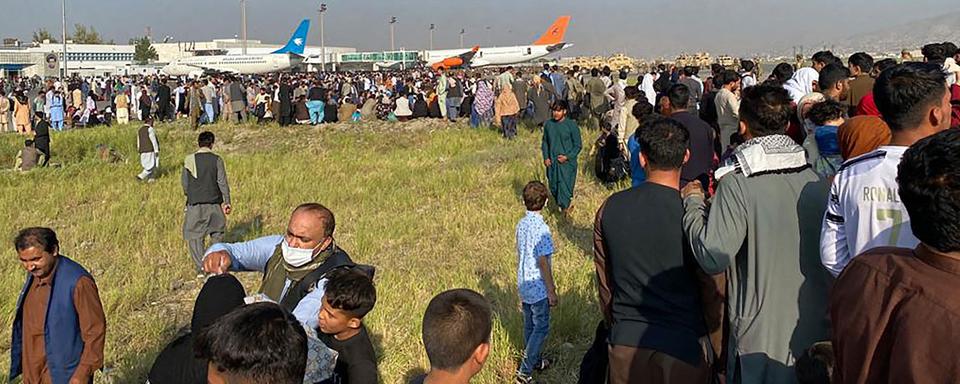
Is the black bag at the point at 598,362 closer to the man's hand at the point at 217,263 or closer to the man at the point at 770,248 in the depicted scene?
the man at the point at 770,248

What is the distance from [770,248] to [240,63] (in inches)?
2648

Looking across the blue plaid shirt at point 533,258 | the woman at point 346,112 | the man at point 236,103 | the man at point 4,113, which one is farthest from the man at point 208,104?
the blue plaid shirt at point 533,258

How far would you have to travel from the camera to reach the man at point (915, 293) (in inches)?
67.4

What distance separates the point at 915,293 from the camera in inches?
70.0

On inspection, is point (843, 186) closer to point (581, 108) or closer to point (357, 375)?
point (357, 375)

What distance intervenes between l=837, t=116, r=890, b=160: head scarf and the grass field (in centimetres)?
240

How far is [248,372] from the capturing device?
90.1 inches

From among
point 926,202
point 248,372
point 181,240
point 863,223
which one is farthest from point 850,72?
point 181,240

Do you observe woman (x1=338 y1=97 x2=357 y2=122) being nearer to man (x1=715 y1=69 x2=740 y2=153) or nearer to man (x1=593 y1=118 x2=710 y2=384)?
man (x1=715 y1=69 x2=740 y2=153)

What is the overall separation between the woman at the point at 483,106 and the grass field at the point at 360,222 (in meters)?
0.80

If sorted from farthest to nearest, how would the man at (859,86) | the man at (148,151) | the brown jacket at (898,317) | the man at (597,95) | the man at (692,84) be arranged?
the man at (597,95), the man at (148,151), the man at (692,84), the man at (859,86), the brown jacket at (898,317)

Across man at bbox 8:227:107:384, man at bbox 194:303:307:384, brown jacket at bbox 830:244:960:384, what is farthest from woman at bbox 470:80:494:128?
brown jacket at bbox 830:244:960:384

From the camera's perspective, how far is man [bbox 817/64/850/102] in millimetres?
6266

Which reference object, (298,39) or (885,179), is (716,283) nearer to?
(885,179)
